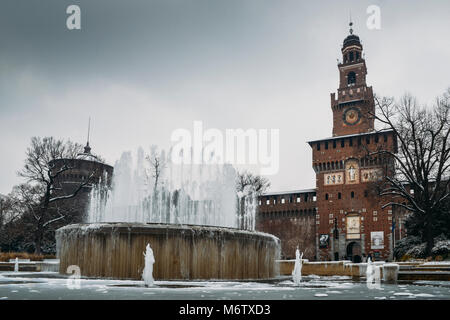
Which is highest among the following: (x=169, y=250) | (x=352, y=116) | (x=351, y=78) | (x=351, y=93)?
(x=351, y=78)

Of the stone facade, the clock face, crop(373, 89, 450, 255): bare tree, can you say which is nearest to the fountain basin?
crop(373, 89, 450, 255): bare tree

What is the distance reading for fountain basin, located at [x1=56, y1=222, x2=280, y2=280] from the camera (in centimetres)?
1242

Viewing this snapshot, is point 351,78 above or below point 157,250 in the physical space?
above

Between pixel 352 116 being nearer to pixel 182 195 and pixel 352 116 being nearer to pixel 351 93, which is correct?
pixel 351 93

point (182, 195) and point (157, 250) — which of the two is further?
point (182, 195)

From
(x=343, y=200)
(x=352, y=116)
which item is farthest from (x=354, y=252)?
(x=352, y=116)

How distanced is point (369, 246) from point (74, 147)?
31.1 meters

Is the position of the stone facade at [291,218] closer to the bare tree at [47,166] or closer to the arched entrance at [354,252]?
the arched entrance at [354,252]

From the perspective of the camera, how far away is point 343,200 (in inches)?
1955

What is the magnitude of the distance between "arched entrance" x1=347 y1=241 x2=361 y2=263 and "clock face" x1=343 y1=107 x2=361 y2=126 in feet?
48.0

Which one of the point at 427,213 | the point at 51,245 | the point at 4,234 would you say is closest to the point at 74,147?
the point at 51,245

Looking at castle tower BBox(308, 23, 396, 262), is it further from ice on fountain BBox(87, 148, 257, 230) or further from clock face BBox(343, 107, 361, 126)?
ice on fountain BBox(87, 148, 257, 230)

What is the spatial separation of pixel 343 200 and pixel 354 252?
579 cm

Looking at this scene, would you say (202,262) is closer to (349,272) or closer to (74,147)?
(349,272)
